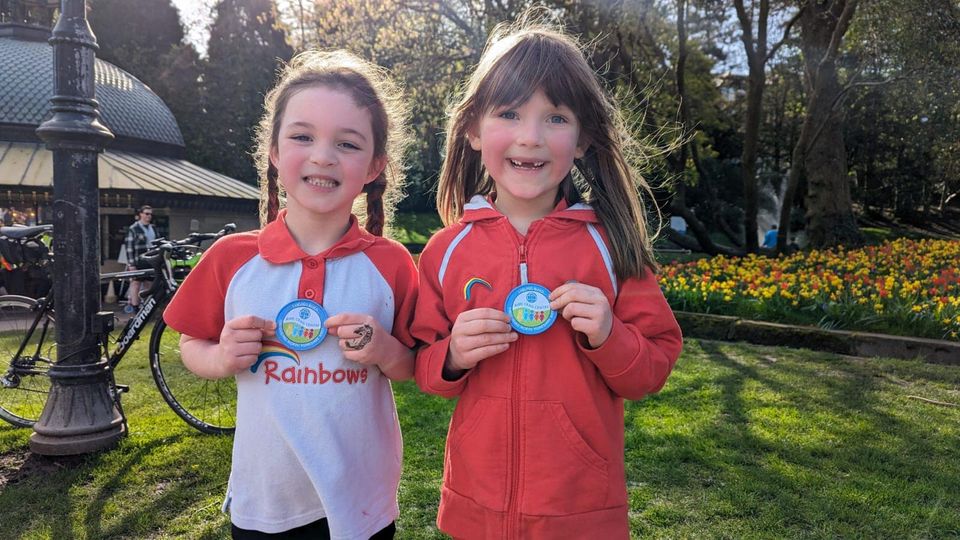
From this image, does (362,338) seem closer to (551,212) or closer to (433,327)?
(433,327)

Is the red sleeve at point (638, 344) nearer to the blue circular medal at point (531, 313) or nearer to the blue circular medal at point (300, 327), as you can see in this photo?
the blue circular medal at point (531, 313)

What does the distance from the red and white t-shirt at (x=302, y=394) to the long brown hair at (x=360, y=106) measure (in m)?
0.29

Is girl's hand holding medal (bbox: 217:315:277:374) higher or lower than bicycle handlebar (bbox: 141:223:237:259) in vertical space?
lower

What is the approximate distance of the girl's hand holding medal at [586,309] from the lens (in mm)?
1468

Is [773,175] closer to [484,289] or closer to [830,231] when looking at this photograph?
[830,231]

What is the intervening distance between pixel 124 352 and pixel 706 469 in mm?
3629

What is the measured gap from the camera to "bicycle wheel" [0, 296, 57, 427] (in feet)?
14.8

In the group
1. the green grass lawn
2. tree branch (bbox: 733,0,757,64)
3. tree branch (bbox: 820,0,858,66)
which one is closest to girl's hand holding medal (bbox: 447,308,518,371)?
the green grass lawn

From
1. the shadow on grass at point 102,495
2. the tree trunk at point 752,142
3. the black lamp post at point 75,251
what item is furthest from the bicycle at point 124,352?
the tree trunk at point 752,142

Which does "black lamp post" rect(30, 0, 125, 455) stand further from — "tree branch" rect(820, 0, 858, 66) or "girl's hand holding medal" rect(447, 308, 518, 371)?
"tree branch" rect(820, 0, 858, 66)

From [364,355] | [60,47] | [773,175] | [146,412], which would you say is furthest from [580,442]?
[773,175]

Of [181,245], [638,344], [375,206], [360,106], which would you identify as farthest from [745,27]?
[638,344]

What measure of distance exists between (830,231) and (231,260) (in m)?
13.2

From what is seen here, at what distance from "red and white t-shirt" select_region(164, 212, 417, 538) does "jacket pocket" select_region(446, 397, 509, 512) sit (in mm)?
264
